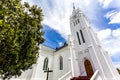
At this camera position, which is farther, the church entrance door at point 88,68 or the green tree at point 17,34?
Answer: the church entrance door at point 88,68

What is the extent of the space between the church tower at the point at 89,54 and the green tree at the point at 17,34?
948 centimetres

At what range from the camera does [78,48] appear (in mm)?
19422

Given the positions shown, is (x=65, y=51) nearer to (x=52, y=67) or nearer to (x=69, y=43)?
(x=69, y=43)

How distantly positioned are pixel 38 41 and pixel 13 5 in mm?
4266

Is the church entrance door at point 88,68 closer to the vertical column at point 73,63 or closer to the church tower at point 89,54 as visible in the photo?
the church tower at point 89,54

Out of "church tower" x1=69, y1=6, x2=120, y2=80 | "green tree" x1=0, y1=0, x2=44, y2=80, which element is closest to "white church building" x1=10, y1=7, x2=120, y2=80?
"church tower" x1=69, y1=6, x2=120, y2=80

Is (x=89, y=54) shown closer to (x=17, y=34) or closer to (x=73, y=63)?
(x=73, y=63)

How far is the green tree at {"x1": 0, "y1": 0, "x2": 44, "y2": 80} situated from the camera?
6.63 metres

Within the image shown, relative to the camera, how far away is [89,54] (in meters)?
16.9

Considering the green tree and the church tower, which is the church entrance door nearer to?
the church tower

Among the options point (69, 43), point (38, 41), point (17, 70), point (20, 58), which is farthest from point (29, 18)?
point (69, 43)

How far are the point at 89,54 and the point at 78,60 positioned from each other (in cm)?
259

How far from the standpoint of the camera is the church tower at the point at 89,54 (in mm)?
14141

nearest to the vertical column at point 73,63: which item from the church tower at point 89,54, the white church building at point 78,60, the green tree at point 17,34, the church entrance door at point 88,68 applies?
the white church building at point 78,60
